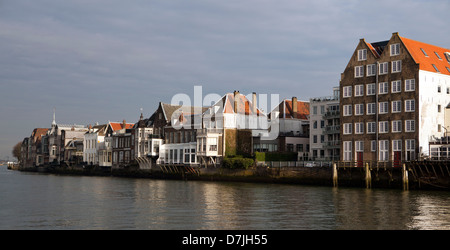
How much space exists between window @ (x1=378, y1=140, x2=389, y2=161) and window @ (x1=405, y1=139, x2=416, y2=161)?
271 centimetres

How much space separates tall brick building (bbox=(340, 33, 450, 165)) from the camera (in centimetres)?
6438

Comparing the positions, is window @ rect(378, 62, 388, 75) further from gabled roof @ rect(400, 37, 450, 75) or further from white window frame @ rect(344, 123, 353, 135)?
white window frame @ rect(344, 123, 353, 135)

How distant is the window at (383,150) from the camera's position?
66.8m

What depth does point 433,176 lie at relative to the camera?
189 feet

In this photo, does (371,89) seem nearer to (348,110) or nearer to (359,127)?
(348,110)

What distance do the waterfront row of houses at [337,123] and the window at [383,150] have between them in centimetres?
12

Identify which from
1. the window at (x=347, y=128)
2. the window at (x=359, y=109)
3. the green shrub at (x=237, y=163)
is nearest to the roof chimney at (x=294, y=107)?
the green shrub at (x=237, y=163)

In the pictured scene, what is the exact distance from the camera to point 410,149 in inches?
2527

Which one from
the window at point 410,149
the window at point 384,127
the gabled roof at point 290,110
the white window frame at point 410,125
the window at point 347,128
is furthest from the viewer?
the gabled roof at point 290,110

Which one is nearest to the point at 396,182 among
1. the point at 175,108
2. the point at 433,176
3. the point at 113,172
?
the point at 433,176

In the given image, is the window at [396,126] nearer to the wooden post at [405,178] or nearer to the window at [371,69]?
the window at [371,69]

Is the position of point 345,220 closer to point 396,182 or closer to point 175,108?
point 396,182

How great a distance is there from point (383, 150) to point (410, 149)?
3827 millimetres

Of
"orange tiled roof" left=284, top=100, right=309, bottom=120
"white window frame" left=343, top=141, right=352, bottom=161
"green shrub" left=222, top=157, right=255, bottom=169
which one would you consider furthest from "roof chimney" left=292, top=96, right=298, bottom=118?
"white window frame" left=343, top=141, right=352, bottom=161
